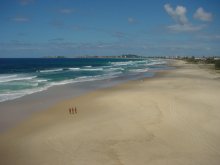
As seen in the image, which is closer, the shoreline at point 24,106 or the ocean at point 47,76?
the shoreline at point 24,106

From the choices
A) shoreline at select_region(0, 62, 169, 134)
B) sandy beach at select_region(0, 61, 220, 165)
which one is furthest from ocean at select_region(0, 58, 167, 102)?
sandy beach at select_region(0, 61, 220, 165)

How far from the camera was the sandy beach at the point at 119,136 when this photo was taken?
9.81 metres

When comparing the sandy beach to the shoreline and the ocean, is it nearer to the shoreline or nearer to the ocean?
the shoreline

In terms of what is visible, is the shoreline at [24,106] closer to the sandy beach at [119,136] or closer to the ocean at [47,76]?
the sandy beach at [119,136]

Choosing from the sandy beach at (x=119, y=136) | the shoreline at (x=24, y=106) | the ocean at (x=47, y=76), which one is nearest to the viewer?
the sandy beach at (x=119, y=136)

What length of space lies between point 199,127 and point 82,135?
6015 millimetres

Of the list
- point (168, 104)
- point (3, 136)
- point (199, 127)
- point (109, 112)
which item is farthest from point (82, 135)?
point (168, 104)

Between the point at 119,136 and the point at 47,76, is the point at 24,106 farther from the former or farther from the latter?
the point at 47,76

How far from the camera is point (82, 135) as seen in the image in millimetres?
12367

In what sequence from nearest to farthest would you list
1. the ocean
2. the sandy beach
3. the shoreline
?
the sandy beach, the shoreline, the ocean

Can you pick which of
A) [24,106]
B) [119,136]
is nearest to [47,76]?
A: [24,106]

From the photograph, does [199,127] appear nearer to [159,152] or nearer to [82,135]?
[159,152]

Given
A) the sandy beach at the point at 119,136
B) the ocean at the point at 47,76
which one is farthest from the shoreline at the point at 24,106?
the ocean at the point at 47,76

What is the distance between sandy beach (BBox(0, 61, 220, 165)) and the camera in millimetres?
9812
